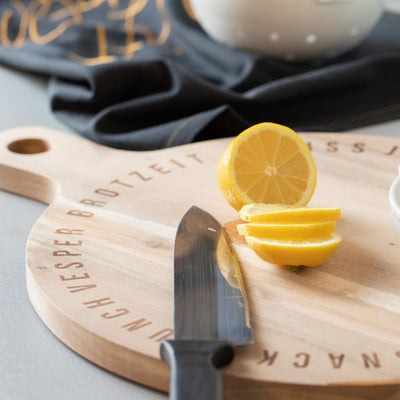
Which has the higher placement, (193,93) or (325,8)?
(325,8)

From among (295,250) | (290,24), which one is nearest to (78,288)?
(295,250)

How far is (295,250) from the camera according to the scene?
1036mm

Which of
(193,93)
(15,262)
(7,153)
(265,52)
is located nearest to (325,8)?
(265,52)

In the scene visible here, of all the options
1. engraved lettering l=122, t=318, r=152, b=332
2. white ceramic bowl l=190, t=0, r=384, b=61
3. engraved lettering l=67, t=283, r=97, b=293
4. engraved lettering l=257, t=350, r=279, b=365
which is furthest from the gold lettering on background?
engraved lettering l=257, t=350, r=279, b=365

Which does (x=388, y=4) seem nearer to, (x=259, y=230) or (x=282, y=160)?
(x=282, y=160)

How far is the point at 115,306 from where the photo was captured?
1.00 metres

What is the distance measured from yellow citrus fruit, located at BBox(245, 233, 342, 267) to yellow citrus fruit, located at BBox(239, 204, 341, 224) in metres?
0.04

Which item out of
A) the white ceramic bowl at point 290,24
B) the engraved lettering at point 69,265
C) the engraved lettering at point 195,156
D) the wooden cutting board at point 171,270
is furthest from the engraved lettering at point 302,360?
the white ceramic bowl at point 290,24

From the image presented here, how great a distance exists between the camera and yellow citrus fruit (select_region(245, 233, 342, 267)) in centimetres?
104

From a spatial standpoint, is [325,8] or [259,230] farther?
[325,8]

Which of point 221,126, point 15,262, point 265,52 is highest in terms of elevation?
point 265,52

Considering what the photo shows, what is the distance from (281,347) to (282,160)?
432mm

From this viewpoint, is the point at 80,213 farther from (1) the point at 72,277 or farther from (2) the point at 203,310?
(2) the point at 203,310

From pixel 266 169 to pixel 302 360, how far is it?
0.44 meters
